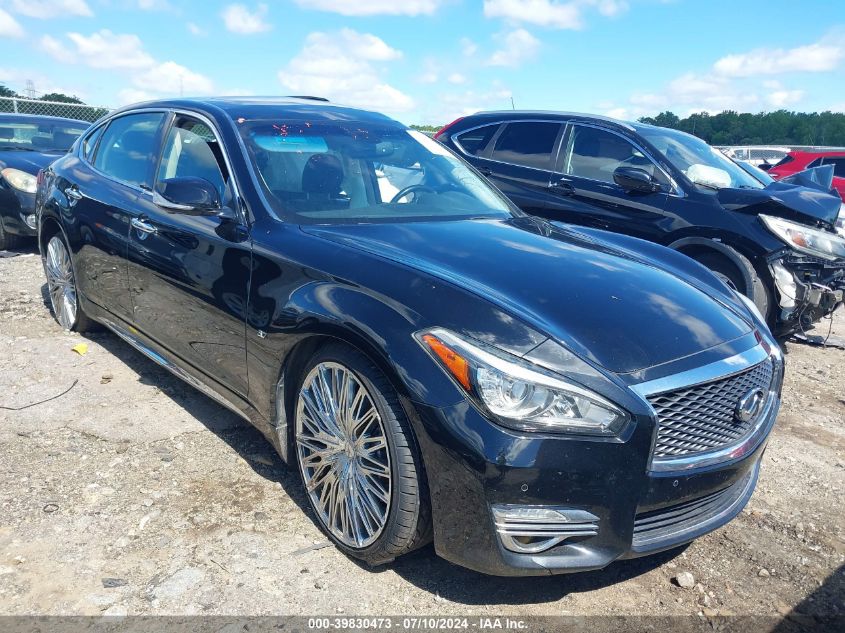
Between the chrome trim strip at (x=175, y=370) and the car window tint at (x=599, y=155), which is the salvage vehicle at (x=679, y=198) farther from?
the chrome trim strip at (x=175, y=370)

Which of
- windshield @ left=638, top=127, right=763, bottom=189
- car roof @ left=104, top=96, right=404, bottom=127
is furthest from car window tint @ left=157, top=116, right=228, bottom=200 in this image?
windshield @ left=638, top=127, right=763, bottom=189

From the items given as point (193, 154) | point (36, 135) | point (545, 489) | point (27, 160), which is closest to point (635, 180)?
point (193, 154)

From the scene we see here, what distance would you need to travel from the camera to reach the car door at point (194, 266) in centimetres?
310

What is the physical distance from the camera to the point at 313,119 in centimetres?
371

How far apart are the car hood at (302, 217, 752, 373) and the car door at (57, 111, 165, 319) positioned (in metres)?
1.62

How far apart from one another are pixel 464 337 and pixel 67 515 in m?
1.88

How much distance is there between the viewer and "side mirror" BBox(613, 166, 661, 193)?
5.72 m

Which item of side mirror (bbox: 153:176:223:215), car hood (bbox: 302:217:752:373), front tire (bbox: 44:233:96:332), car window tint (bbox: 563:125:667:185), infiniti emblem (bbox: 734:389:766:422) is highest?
car window tint (bbox: 563:125:667:185)

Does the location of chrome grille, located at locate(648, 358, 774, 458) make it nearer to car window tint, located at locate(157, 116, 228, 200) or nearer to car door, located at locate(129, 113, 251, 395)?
car door, located at locate(129, 113, 251, 395)

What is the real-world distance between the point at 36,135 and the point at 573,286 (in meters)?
8.65

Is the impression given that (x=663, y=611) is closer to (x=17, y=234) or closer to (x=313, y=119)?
(x=313, y=119)

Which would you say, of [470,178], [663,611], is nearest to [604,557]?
[663,611]

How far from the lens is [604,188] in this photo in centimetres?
600

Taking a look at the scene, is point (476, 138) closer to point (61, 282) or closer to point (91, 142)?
point (91, 142)
